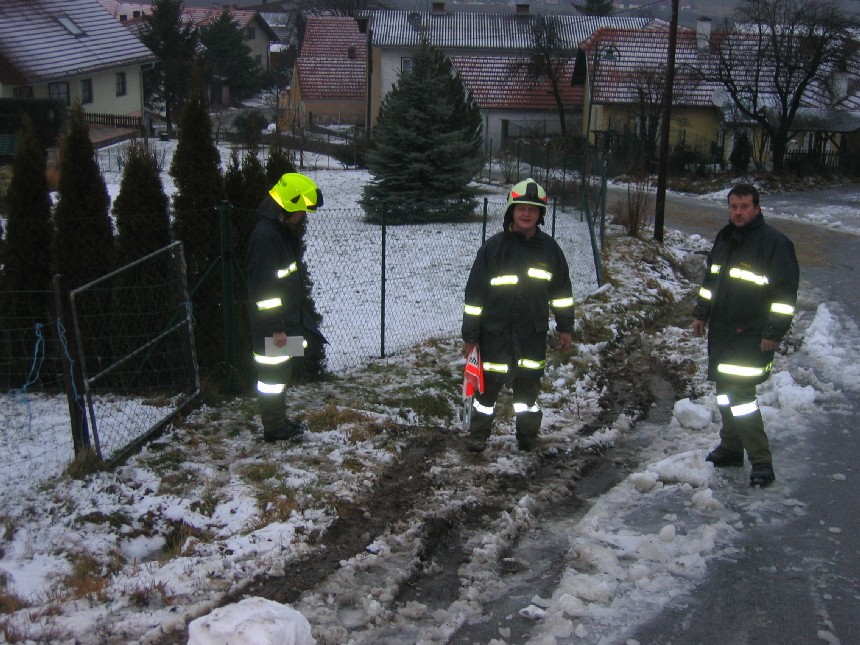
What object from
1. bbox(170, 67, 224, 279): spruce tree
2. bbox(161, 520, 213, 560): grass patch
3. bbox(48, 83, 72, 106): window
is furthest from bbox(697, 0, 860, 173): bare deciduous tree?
bbox(161, 520, 213, 560): grass patch

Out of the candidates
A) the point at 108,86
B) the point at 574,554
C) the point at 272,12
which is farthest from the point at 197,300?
the point at 272,12

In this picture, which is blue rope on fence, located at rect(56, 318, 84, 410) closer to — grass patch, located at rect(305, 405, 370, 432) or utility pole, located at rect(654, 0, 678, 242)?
grass patch, located at rect(305, 405, 370, 432)

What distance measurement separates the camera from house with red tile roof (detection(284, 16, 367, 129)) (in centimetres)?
5328

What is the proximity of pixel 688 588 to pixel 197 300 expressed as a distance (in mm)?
4786

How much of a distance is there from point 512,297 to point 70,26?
40.9 meters

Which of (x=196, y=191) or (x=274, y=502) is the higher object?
→ (x=196, y=191)

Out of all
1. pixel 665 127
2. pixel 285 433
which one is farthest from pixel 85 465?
pixel 665 127

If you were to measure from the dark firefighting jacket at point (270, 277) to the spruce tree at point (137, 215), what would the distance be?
2001mm

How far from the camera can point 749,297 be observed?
5684mm

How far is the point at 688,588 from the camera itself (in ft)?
14.6

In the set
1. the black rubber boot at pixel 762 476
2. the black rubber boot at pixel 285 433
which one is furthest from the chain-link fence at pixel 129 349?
the black rubber boot at pixel 762 476

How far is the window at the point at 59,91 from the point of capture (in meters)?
37.5

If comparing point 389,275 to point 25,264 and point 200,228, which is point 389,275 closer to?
point 200,228

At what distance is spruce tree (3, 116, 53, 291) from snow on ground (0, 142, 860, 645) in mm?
2405
